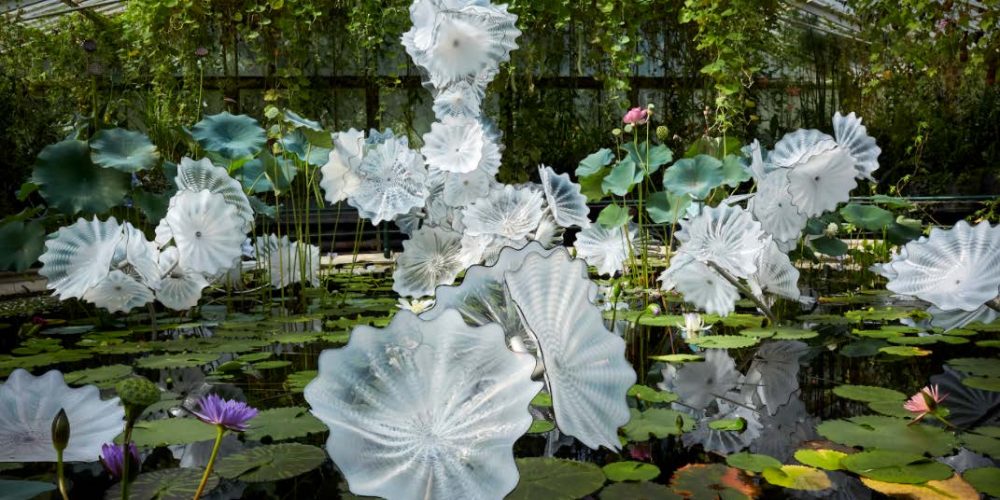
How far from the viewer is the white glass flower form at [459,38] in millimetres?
2482

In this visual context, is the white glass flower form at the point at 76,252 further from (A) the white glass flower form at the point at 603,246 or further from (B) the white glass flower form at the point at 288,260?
(A) the white glass flower form at the point at 603,246

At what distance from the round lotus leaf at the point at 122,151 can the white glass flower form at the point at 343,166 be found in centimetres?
64

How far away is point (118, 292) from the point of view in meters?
2.57

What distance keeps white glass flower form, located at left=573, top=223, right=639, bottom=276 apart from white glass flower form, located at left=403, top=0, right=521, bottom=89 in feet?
2.68

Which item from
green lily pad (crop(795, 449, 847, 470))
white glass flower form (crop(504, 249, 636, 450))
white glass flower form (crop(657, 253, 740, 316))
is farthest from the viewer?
white glass flower form (crop(657, 253, 740, 316))

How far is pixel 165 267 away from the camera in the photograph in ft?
8.84

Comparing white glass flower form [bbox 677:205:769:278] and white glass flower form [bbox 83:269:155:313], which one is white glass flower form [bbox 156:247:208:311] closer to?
white glass flower form [bbox 83:269:155:313]

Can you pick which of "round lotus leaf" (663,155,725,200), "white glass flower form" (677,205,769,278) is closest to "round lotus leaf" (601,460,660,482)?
"white glass flower form" (677,205,769,278)

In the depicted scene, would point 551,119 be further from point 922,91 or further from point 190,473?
point 190,473

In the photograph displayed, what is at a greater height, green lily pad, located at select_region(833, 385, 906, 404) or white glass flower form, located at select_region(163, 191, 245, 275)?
white glass flower form, located at select_region(163, 191, 245, 275)

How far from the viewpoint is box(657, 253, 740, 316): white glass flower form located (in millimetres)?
2439

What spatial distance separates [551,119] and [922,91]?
3.84m

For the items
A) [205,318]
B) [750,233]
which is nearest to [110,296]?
[205,318]

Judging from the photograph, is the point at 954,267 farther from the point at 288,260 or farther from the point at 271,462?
the point at 288,260
